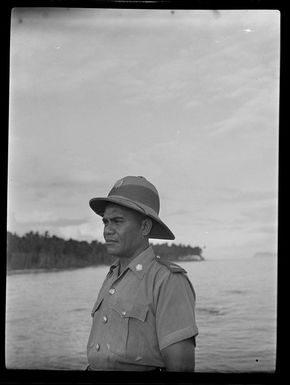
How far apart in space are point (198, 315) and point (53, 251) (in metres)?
0.68

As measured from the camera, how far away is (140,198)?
265 centimetres

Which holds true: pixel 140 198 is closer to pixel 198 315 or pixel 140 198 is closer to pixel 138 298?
pixel 138 298

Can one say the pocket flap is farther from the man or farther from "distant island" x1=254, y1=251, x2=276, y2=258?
"distant island" x1=254, y1=251, x2=276, y2=258

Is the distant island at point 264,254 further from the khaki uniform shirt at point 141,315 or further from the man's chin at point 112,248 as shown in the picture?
the man's chin at point 112,248

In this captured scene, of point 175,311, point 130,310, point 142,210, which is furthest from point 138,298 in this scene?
point 142,210

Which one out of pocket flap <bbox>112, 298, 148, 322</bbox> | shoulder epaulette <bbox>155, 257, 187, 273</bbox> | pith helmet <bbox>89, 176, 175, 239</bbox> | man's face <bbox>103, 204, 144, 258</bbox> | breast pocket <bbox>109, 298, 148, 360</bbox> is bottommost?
breast pocket <bbox>109, 298, 148, 360</bbox>

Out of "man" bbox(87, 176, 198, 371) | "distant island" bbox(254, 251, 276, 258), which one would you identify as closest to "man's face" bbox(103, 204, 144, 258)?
"man" bbox(87, 176, 198, 371)

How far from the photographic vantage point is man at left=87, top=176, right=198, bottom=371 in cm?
253

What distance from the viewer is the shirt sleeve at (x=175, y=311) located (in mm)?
2516

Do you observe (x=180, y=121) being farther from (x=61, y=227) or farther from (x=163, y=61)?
(x=61, y=227)

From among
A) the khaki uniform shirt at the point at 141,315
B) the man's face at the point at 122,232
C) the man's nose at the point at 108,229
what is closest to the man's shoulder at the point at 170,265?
the khaki uniform shirt at the point at 141,315

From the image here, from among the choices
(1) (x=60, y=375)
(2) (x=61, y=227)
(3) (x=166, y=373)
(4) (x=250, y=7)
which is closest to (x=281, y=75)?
(4) (x=250, y=7)

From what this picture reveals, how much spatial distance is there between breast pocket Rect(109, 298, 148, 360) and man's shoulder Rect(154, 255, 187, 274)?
19cm

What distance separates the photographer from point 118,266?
2666 mm
